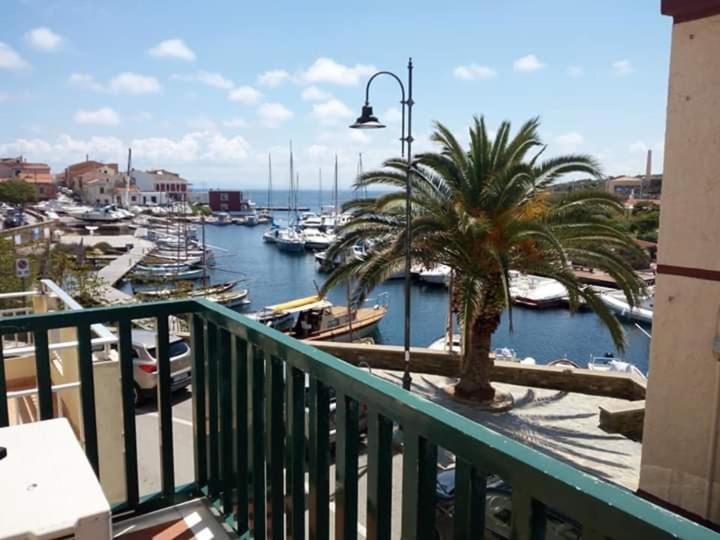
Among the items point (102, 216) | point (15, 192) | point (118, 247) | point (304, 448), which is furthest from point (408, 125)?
point (15, 192)

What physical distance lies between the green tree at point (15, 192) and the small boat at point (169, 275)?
108 feet

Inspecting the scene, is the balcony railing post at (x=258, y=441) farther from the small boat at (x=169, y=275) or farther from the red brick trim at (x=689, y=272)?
the small boat at (x=169, y=275)

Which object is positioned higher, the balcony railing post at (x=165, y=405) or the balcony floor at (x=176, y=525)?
the balcony railing post at (x=165, y=405)

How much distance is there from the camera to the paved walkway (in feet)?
31.9

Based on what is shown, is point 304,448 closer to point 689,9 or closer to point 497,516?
point 497,516

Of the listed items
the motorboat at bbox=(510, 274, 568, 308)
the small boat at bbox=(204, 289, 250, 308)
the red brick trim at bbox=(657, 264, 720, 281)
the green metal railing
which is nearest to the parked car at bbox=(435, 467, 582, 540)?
the green metal railing

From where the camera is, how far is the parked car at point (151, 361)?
23.4ft

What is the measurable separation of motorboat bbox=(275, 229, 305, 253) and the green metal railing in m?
54.8

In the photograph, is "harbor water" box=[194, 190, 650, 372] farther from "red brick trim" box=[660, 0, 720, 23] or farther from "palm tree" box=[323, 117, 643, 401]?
"red brick trim" box=[660, 0, 720, 23]

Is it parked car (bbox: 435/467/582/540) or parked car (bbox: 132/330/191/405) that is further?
parked car (bbox: 132/330/191/405)

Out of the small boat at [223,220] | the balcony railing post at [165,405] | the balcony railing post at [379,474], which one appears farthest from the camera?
the small boat at [223,220]

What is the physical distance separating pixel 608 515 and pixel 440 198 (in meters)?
10.6

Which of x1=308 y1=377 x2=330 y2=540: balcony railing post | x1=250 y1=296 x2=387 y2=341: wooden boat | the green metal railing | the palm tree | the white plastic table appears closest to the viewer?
the green metal railing

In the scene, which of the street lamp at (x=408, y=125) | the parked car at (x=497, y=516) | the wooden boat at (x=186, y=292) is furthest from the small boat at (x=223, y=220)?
the parked car at (x=497, y=516)
